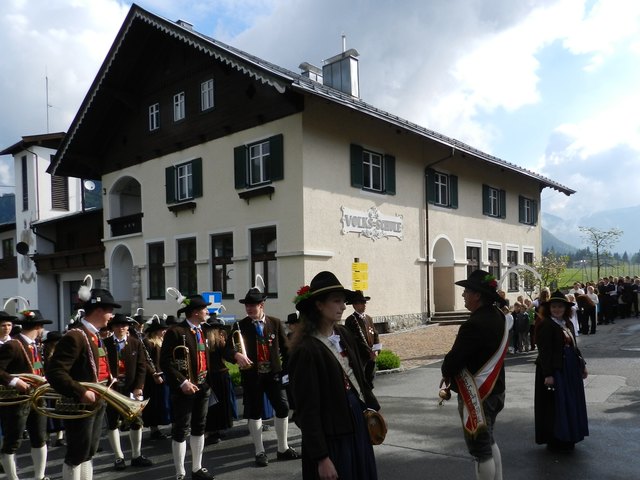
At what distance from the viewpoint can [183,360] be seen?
19.8 feet

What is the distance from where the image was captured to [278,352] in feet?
23.0

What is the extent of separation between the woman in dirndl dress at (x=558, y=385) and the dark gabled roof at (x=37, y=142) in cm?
2840

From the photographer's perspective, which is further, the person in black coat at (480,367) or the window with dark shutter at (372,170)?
the window with dark shutter at (372,170)

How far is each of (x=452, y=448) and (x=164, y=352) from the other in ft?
11.7

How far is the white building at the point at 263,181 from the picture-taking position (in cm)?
1725

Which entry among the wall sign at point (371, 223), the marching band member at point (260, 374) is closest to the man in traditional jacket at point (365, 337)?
the marching band member at point (260, 374)

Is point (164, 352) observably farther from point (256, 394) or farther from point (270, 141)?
point (270, 141)

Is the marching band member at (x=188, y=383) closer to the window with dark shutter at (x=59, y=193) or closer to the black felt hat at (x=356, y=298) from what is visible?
the black felt hat at (x=356, y=298)

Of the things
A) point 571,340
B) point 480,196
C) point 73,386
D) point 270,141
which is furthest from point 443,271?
point 73,386

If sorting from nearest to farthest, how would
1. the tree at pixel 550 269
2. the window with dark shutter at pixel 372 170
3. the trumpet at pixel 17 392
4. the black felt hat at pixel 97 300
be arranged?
the black felt hat at pixel 97 300 < the trumpet at pixel 17 392 < the window with dark shutter at pixel 372 170 < the tree at pixel 550 269

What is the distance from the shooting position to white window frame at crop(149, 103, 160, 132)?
72.2 feet

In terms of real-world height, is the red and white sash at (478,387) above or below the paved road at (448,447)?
above

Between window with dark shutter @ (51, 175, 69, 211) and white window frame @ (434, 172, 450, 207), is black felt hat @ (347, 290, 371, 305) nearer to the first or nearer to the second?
white window frame @ (434, 172, 450, 207)

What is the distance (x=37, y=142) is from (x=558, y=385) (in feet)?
95.0
